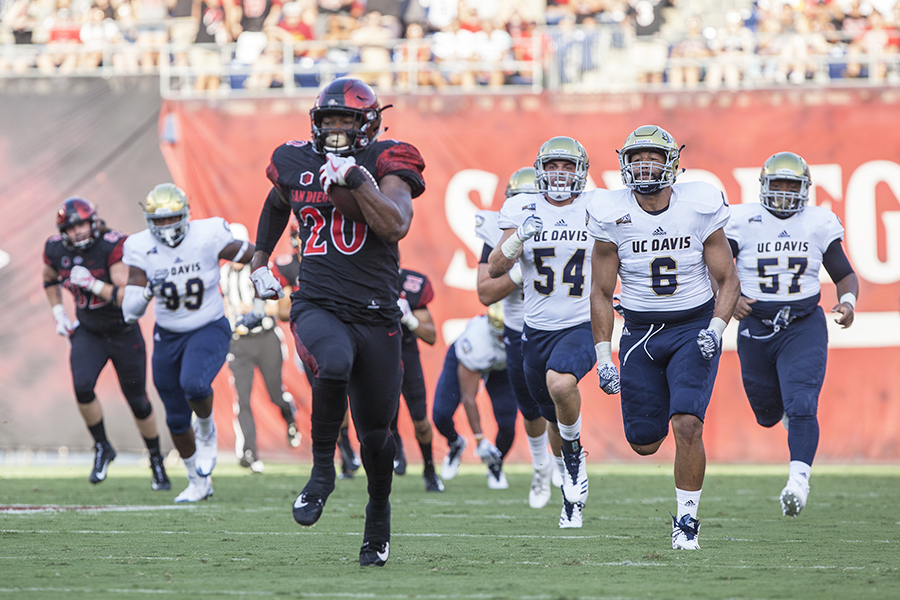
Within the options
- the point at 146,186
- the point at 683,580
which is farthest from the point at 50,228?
the point at 683,580

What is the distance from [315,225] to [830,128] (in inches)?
374

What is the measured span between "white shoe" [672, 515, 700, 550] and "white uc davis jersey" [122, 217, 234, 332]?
4005 millimetres

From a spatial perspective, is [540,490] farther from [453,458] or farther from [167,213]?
[167,213]

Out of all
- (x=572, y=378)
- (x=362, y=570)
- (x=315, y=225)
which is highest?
(x=315, y=225)

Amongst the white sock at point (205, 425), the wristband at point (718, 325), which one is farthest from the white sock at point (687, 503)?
the white sock at point (205, 425)

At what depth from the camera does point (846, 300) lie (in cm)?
704

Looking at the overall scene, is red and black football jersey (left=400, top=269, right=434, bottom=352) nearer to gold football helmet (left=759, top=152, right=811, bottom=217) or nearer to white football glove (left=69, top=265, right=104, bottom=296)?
white football glove (left=69, top=265, right=104, bottom=296)

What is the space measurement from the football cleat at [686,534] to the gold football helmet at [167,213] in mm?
4289

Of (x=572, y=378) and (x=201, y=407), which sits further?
(x=201, y=407)

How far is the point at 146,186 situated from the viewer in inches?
514

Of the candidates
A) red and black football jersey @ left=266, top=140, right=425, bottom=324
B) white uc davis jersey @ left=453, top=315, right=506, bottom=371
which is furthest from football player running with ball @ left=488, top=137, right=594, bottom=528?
white uc davis jersey @ left=453, top=315, right=506, bottom=371

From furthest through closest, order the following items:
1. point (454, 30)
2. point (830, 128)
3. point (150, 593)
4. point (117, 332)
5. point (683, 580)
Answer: point (454, 30) → point (830, 128) → point (117, 332) → point (683, 580) → point (150, 593)

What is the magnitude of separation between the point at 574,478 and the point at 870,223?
7.50m

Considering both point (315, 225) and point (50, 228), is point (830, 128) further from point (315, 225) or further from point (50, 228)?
point (315, 225)
